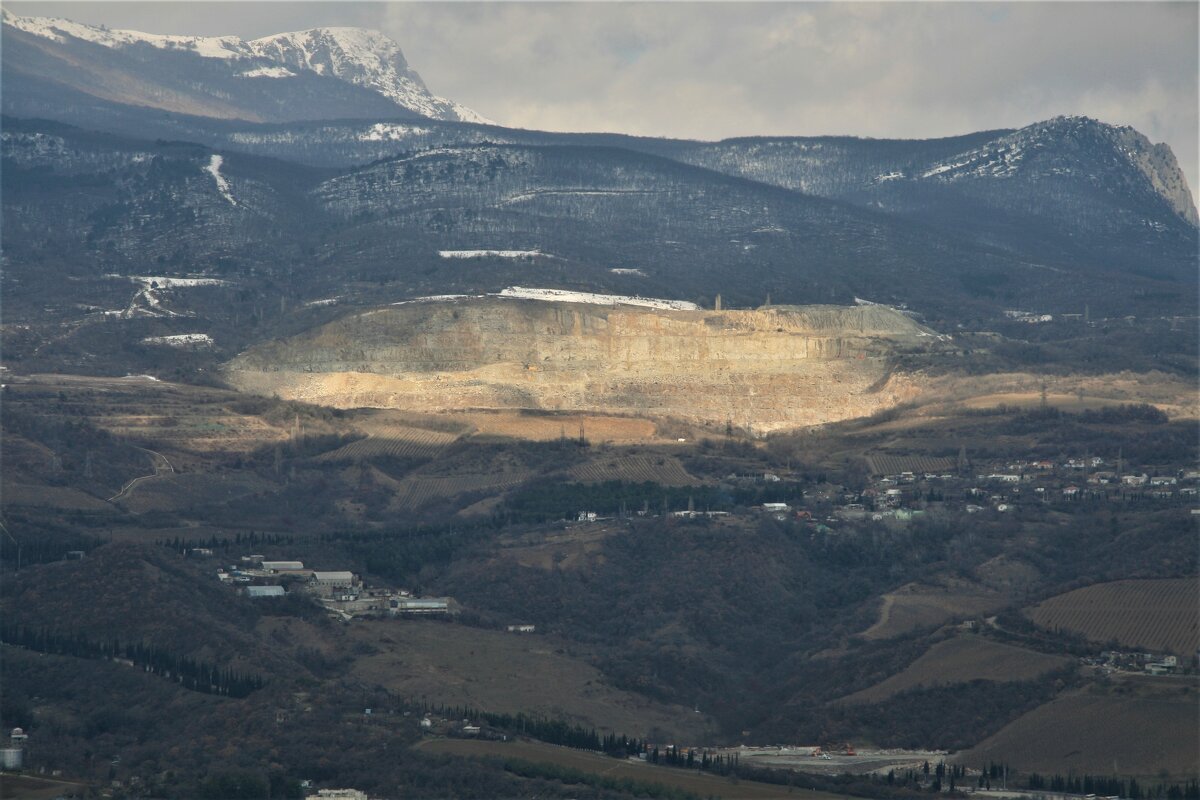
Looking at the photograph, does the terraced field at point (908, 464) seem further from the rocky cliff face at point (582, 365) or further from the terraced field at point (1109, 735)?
the terraced field at point (1109, 735)

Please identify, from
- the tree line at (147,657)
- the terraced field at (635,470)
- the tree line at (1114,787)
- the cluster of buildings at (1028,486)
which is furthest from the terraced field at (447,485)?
the tree line at (1114,787)

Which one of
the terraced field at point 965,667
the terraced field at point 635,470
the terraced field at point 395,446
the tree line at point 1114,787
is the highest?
the terraced field at point 395,446

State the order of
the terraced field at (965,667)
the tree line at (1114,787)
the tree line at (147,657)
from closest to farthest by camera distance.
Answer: the tree line at (1114,787), the tree line at (147,657), the terraced field at (965,667)

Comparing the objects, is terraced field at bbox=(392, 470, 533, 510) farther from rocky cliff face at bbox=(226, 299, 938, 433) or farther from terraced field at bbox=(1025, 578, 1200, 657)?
terraced field at bbox=(1025, 578, 1200, 657)

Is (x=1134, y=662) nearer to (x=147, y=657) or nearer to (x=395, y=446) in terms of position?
(x=147, y=657)

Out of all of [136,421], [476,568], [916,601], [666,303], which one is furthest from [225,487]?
[666,303]

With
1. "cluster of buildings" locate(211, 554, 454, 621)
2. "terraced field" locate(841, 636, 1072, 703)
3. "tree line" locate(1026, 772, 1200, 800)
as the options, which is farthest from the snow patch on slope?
"tree line" locate(1026, 772, 1200, 800)

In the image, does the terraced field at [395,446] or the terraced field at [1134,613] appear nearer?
the terraced field at [1134,613]

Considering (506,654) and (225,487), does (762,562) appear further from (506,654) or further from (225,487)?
(225,487)
